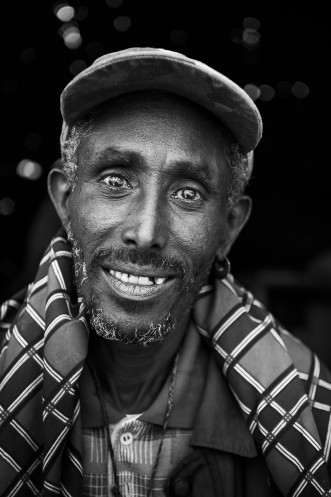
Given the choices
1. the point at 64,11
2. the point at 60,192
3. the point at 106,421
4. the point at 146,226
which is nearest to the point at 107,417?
the point at 106,421

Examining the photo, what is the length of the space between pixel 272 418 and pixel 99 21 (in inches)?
84.9

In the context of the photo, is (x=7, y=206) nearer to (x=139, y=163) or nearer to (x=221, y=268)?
(x=221, y=268)

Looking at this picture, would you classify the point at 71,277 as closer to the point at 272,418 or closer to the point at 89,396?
the point at 89,396

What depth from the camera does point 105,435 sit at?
167cm

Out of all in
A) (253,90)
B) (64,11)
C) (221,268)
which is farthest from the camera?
(253,90)

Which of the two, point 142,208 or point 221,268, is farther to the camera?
point 221,268

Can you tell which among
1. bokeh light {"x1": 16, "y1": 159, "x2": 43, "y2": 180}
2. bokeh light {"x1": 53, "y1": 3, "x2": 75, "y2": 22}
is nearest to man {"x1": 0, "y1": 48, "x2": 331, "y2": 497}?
bokeh light {"x1": 53, "y1": 3, "x2": 75, "y2": 22}

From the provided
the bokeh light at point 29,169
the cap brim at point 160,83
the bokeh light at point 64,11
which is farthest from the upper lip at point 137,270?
the bokeh light at point 29,169

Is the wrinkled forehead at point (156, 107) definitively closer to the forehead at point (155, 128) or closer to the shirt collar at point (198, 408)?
the forehead at point (155, 128)

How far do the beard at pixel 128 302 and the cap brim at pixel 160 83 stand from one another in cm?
44

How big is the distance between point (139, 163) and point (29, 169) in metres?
1.86

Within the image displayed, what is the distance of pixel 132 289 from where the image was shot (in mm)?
1520

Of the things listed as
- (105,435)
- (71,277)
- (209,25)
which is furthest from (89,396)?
(209,25)

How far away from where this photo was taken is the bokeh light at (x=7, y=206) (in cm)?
320
